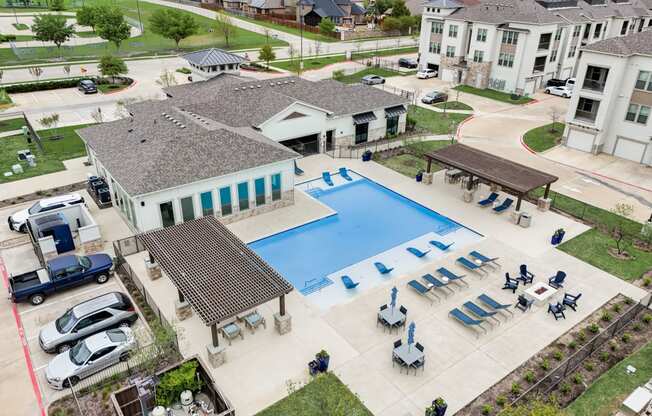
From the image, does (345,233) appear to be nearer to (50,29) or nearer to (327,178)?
(327,178)

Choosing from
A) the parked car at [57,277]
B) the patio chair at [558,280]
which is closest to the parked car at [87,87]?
the parked car at [57,277]

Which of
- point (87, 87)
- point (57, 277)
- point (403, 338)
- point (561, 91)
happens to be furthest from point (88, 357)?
point (561, 91)

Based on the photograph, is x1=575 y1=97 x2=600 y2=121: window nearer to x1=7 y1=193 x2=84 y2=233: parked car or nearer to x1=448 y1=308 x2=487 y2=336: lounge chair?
x1=448 y1=308 x2=487 y2=336: lounge chair

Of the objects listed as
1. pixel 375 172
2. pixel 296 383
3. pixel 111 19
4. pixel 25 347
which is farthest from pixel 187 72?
pixel 296 383

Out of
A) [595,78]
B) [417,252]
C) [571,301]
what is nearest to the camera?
[571,301]

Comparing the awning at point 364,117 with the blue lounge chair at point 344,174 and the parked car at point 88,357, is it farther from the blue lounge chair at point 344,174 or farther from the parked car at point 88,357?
the parked car at point 88,357

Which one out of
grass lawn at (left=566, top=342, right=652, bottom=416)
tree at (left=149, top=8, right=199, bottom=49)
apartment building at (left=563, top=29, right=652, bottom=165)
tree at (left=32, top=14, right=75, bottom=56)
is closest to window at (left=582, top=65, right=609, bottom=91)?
apartment building at (left=563, top=29, right=652, bottom=165)
